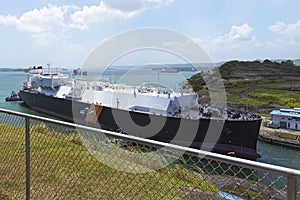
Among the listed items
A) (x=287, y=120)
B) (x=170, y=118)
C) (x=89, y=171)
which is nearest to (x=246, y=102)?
(x=287, y=120)

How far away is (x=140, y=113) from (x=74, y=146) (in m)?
14.4

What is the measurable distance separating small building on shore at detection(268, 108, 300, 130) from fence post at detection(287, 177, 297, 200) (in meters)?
27.2

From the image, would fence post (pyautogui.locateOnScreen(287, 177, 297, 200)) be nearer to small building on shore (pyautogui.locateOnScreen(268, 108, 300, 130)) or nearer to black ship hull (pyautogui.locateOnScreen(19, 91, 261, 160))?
black ship hull (pyautogui.locateOnScreen(19, 91, 261, 160))

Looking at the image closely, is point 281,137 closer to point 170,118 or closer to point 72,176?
point 170,118

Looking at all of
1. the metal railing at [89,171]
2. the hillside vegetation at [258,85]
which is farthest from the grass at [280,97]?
the metal railing at [89,171]

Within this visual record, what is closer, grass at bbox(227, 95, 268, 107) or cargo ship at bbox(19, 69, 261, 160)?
cargo ship at bbox(19, 69, 261, 160)

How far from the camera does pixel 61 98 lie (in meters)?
26.5

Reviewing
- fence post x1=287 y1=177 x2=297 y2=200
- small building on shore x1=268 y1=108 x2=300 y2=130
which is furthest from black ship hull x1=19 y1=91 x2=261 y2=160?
fence post x1=287 y1=177 x2=297 y2=200

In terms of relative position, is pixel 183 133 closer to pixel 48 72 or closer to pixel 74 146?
pixel 74 146

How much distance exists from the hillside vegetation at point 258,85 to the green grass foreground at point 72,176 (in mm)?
21461

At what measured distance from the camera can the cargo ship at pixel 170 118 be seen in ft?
57.5

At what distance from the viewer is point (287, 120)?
26609 millimetres

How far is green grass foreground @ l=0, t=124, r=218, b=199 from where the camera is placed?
3240 mm

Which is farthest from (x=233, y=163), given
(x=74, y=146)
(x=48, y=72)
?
(x=48, y=72)
